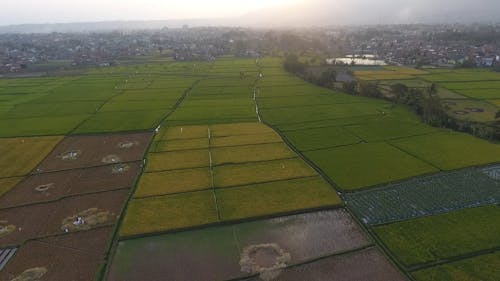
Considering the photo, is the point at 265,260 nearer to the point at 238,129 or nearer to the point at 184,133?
the point at 238,129

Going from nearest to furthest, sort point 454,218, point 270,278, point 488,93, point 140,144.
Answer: point 270,278
point 454,218
point 140,144
point 488,93

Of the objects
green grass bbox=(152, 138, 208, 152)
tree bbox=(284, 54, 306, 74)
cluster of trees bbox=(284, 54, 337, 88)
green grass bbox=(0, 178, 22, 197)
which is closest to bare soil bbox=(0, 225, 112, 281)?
green grass bbox=(0, 178, 22, 197)

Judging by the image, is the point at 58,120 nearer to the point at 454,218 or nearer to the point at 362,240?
the point at 362,240

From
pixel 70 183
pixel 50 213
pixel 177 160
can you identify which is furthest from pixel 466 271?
pixel 70 183

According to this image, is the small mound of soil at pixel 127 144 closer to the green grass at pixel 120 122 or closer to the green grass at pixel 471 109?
the green grass at pixel 120 122

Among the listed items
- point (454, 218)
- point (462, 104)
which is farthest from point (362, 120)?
point (454, 218)

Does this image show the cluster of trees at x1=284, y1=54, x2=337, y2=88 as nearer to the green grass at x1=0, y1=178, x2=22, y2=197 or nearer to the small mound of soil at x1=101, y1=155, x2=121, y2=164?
the small mound of soil at x1=101, y1=155, x2=121, y2=164
